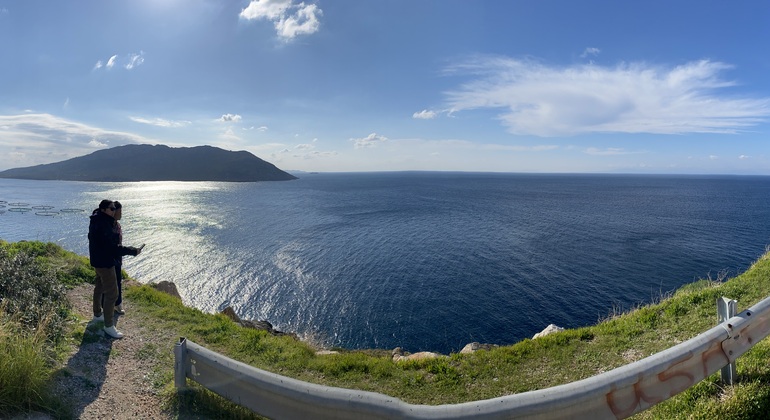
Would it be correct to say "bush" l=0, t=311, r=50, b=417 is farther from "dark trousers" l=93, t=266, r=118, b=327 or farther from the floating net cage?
the floating net cage

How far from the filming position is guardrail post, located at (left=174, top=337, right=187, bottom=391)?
5516 mm

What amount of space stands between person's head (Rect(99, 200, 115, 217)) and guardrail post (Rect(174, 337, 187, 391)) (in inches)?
162

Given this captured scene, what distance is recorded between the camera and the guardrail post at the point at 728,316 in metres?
4.67

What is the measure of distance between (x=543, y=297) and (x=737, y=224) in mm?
53336

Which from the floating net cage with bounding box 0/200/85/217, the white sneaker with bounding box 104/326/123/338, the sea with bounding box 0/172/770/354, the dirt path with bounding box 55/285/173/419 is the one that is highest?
the white sneaker with bounding box 104/326/123/338

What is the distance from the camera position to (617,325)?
846cm

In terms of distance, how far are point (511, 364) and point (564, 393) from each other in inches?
146

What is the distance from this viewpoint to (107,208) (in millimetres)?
7863

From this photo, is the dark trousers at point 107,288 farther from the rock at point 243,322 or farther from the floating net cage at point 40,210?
the floating net cage at point 40,210

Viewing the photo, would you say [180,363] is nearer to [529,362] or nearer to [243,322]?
[529,362]

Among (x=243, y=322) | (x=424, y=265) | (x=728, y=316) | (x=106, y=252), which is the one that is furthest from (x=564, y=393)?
(x=424, y=265)

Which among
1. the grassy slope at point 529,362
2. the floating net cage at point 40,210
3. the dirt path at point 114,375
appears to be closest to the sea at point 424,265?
the floating net cage at point 40,210

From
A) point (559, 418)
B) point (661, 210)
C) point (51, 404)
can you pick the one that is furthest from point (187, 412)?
point (661, 210)

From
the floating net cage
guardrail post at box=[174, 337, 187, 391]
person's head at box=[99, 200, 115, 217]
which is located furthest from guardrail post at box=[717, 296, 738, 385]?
the floating net cage
